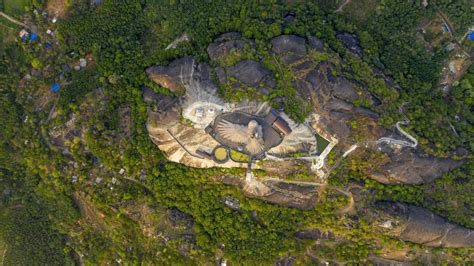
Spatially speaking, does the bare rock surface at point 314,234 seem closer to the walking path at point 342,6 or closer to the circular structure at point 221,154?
the circular structure at point 221,154

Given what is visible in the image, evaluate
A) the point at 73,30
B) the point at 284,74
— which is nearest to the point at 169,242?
the point at 284,74

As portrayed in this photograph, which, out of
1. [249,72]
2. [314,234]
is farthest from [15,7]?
[314,234]

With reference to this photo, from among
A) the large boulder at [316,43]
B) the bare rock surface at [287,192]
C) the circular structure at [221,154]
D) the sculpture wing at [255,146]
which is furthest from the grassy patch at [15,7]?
the bare rock surface at [287,192]

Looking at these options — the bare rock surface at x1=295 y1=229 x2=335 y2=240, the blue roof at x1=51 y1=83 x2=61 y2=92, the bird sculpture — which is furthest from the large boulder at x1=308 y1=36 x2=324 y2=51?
the blue roof at x1=51 y1=83 x2=61 y2=92

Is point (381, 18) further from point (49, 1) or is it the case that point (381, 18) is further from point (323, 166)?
point (49, 1)

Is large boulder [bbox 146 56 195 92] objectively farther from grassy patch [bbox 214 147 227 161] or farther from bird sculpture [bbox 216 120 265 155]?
grassy patch [bbox 214 147 227 161]
